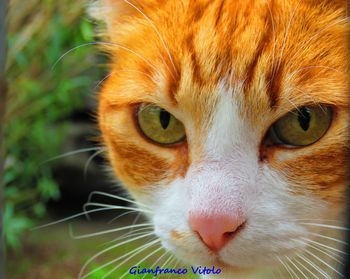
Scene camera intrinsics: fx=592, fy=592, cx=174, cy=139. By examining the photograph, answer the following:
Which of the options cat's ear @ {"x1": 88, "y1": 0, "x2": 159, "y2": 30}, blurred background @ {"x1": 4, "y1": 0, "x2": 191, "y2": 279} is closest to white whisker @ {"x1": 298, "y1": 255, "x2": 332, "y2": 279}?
cat's ear @ {"x1": 88, "y1": 0, "x2": 159, "y2": 30}

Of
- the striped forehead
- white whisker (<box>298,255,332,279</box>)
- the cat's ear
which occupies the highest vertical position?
the cat's ear

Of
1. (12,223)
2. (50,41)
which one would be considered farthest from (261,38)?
(12,223)

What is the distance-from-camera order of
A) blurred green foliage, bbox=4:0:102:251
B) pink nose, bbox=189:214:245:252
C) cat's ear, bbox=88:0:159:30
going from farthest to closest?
blurred green foliage, bbox=4:0:102:251
cat's ear, bbox=88:0:159:30
pink nose, bbox=189:214:245:252

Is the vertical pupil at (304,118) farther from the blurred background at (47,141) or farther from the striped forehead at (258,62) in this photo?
the blurred background at (47,141)

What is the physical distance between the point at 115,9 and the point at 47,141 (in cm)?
87

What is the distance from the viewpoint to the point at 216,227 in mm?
639

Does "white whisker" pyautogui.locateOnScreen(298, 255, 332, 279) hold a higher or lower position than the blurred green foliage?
lower

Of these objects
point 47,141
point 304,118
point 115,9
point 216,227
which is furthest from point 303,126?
point 47,141

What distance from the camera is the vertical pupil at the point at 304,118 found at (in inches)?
25.7

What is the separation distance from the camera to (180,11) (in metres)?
0.73

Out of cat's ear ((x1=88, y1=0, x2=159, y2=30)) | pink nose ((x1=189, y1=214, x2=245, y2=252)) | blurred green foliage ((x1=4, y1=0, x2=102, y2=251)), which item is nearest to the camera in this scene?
pink nose ((x1=189, y1=214, x2=245, y2=252))

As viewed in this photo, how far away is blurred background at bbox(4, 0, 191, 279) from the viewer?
1.36m

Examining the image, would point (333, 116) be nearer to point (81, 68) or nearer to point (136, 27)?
point (136, 27)

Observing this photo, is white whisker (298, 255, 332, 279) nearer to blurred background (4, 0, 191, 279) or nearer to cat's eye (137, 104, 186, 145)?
cat's eye (137, 104, 186, 145)
